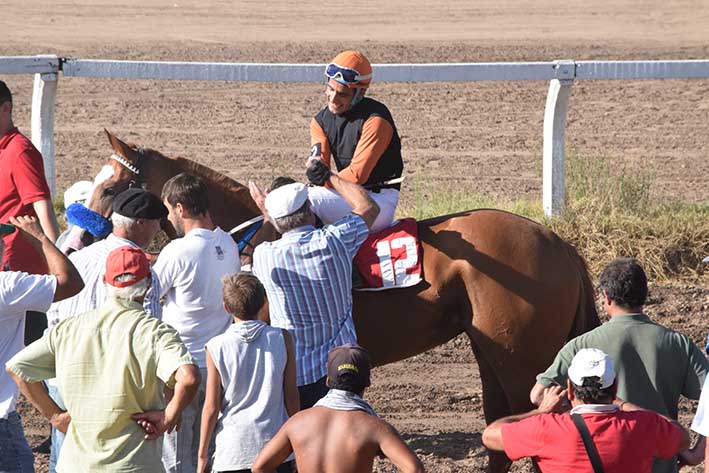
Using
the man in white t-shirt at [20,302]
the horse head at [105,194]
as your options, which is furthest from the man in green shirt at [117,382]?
the horse head at [105,194]

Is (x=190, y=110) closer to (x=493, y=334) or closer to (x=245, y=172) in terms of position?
(x=245, y=172)

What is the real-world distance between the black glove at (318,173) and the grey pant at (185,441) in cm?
129

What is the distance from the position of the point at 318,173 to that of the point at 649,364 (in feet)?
7.46

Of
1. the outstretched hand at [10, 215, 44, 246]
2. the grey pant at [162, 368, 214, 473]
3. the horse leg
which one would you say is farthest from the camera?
the horse leg

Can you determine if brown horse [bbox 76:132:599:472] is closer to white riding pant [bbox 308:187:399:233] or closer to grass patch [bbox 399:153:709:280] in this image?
white riding pant [bbox 308:187:399:233]

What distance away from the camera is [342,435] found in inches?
194

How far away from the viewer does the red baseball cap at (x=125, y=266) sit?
5.15m

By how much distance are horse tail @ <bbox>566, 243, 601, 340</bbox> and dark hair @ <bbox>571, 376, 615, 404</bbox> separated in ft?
9.06

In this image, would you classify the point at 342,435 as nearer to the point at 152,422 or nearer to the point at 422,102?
the point at 152,422

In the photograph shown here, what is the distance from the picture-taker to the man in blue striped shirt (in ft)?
20.1

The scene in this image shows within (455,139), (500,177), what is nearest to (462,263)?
(500,177)

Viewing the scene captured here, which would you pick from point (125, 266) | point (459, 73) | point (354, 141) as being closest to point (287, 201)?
point (125, 266)

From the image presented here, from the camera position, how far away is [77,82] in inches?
747

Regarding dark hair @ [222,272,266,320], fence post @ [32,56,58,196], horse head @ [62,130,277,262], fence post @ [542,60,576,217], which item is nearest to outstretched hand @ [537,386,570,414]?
dark hair @ [222,272,266,320]
